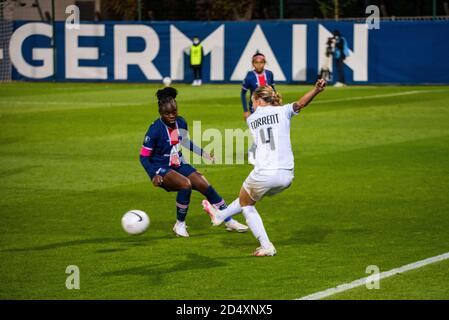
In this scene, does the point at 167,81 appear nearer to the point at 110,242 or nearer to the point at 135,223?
the point at 110,242

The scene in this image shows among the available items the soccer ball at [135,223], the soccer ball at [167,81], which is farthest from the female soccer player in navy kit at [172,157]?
the soccer ball at [167,81]

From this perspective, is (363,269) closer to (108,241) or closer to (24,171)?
(108,241)

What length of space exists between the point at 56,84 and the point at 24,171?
25249 mm

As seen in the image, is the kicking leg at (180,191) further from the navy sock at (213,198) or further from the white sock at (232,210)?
the white sock at (232,210)

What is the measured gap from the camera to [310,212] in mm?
13039

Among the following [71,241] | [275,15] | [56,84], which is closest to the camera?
[71,241]

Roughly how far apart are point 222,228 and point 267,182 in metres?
2.34

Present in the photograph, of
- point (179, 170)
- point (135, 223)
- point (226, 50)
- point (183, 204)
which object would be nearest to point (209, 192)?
point (183, 204)

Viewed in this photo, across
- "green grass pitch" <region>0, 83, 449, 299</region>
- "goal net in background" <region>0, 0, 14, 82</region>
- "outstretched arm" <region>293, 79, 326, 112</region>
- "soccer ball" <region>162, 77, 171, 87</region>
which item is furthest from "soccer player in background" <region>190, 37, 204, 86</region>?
"outstretched arm" <region>293, 79, 326, 112</region>

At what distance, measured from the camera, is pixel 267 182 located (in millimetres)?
10047

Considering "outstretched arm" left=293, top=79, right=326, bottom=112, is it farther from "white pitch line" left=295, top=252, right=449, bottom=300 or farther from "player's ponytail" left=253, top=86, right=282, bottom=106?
"white pitch line" left=295, top=252, right=449, bottom=300

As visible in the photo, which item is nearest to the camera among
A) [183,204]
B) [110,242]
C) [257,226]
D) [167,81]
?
[257,226]

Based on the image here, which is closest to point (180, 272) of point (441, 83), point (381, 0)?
point (441, 83)

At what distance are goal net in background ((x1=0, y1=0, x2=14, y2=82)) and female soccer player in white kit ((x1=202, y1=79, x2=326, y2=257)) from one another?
3379cm
